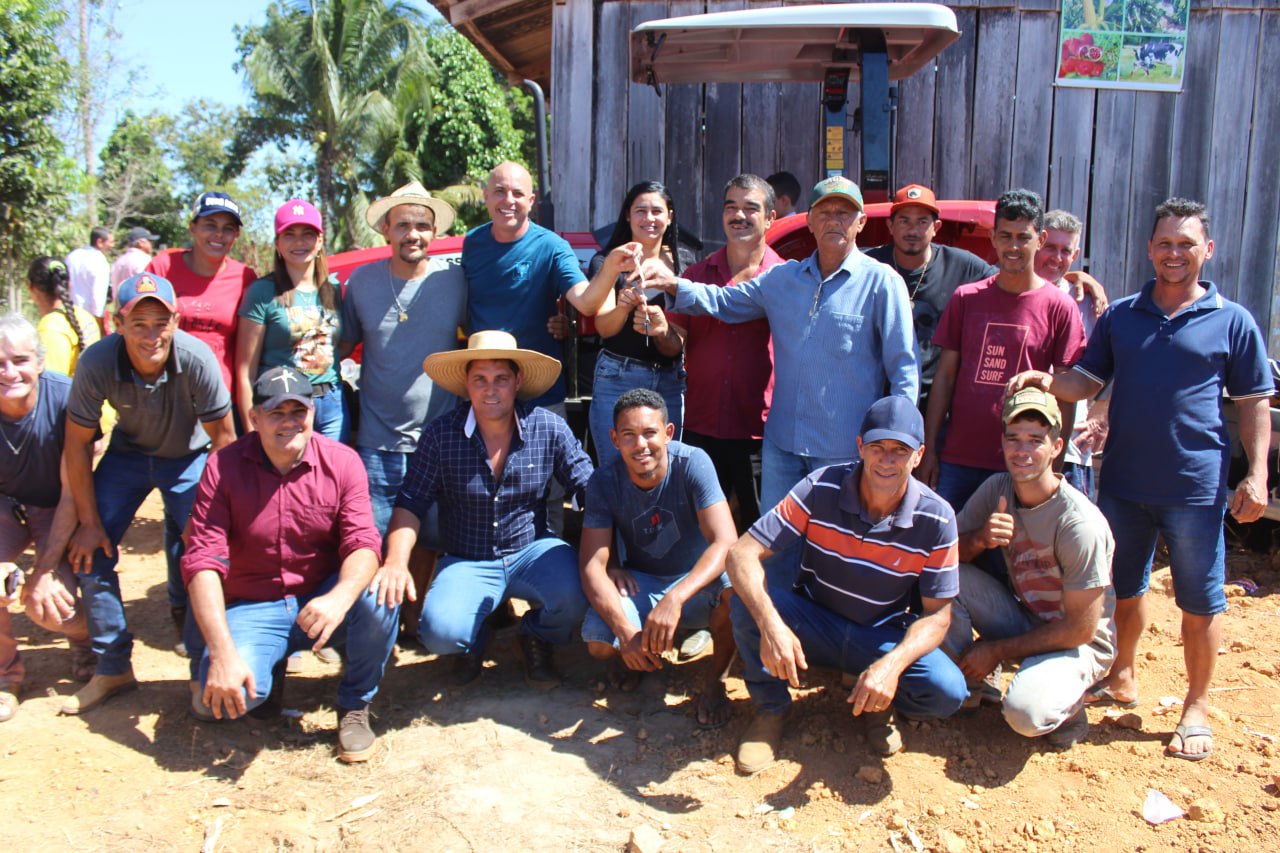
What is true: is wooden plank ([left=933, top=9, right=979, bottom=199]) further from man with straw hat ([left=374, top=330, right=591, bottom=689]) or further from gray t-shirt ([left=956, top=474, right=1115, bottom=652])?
man with straw hat ([left=374, top=330, right=591, bottom=689])

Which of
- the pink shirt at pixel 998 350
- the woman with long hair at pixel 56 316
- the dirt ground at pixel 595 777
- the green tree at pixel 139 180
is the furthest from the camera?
the green tree at pixel 139 180

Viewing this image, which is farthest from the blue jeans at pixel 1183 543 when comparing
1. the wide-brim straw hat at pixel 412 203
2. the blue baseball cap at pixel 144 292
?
the blue baseball cap at pixel 144 292

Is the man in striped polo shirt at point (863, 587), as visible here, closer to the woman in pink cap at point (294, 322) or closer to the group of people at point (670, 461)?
the group of people at point (670, 461)

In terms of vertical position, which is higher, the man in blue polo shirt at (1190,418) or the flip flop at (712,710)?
the man in blue polo shirt at (1190,418)

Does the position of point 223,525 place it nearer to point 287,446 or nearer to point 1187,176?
point 287,446

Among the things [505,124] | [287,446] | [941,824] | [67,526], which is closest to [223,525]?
[287,446]

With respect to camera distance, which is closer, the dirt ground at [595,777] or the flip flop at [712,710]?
the dirt ground at [595,777]

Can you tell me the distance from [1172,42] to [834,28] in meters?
3.93

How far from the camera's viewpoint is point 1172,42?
7.75m

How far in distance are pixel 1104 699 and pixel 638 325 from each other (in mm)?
2422

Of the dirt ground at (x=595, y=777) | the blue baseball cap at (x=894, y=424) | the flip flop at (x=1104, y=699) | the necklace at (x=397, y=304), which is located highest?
the necklace at (x=397, y=304)

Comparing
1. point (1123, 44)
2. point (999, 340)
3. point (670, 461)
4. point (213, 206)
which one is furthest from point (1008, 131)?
point (213, 206)

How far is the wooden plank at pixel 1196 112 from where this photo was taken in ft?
25.5

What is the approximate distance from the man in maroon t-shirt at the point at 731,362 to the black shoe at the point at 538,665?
3.64 ft
